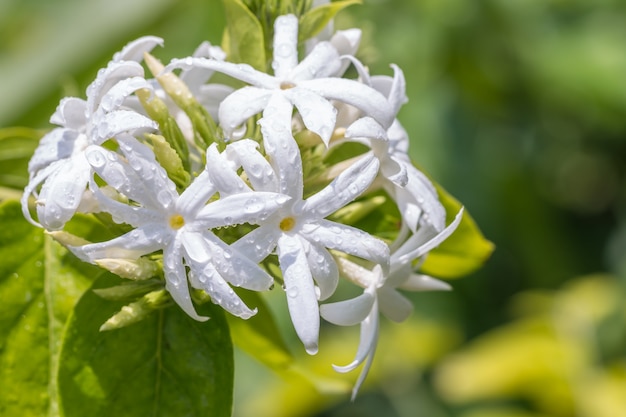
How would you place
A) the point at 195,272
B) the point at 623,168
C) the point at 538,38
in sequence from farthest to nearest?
the point at 623,168 → the point at 538,38 → the point at 195,272

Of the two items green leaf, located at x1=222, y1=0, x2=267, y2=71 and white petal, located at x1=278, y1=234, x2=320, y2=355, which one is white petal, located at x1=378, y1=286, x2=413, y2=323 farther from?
green leaf, located at x1=222, y1=0, x2=267, y2=71

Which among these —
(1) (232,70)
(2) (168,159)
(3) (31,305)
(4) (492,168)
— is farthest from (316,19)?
(4) (492,168)

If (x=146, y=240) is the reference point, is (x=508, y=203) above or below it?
below

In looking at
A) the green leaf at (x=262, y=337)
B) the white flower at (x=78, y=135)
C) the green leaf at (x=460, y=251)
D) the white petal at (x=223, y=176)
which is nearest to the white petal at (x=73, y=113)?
the white flower at (x=78, y=135)

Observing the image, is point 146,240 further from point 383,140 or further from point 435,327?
point 435,327

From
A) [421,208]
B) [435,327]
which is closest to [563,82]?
[435,327]

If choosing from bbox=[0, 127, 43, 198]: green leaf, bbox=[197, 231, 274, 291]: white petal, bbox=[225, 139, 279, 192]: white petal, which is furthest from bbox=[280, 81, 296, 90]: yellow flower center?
bbox=[0, 127, 43, 198]: green leaf

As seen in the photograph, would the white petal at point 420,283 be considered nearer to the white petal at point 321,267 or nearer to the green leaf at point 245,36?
the white petal at point 321,267
